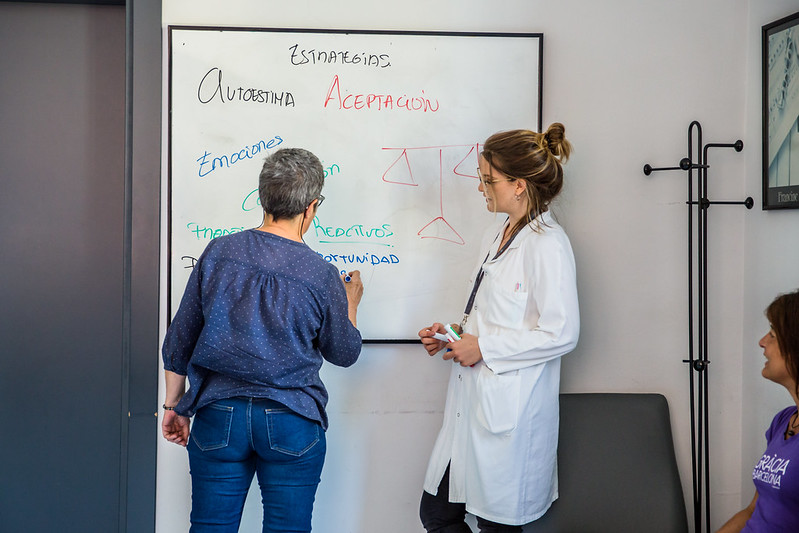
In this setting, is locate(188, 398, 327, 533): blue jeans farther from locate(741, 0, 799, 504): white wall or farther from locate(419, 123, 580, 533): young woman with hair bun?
locate(741, 0, 799, 504): white wall

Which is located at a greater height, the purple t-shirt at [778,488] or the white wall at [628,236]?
the white wall at [628,236]

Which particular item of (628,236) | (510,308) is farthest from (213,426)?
(628,236)

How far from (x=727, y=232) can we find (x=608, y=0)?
33.4 inches

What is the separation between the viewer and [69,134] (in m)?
2.31

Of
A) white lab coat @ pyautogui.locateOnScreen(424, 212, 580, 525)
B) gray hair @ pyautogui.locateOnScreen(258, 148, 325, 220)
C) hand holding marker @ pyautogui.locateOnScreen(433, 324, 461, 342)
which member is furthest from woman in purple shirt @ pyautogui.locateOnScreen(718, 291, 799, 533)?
gray hair @ pyautogui.locateOnScreen(258, 148, 325, 220)

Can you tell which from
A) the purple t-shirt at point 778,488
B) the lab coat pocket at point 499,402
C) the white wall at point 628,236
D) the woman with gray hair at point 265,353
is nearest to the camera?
the purple t-shirt at point 778,488

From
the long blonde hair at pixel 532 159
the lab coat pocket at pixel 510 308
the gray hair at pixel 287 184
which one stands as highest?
the long blonde hair at pixel 532 159

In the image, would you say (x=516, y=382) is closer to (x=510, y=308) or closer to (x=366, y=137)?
(x=510, y=308)

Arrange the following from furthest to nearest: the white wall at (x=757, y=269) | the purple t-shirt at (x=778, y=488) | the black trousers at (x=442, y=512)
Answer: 1. the white wall at (x=757, y=269)
2. the black trousers at (x=442, y=512)
3. the purple t-shirt at (x=778, y=488)

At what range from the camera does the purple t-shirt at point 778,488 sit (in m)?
1.42

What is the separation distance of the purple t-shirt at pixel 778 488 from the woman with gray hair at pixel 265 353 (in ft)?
3.21

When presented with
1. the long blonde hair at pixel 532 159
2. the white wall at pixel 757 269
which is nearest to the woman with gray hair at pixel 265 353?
the long blonde hair at pixel 532 159

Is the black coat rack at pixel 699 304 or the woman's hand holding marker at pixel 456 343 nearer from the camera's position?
the woman's hand holding marker at pixel 456 343

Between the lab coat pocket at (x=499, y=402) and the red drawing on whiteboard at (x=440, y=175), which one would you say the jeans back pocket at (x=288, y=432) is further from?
the red drawing on whiteboard at (x=440, y=175)
